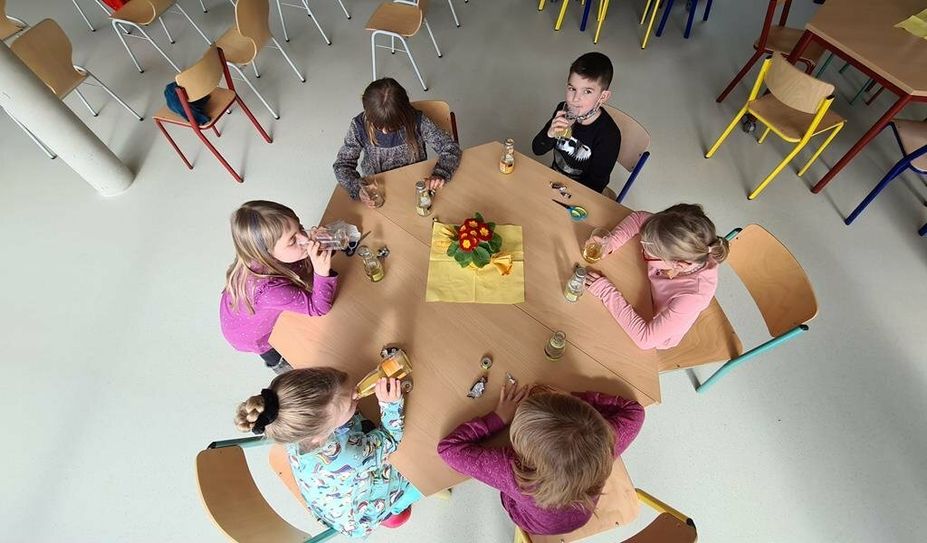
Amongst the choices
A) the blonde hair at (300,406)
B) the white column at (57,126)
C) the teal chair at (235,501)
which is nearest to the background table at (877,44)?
the blonde hair at (300,406)

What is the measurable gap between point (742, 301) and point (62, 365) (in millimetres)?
4279

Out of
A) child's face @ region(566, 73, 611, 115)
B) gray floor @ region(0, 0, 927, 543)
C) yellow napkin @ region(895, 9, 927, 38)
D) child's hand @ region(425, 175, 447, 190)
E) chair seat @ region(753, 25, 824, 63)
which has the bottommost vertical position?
gray floor @ region(0, 0, 927, 543)

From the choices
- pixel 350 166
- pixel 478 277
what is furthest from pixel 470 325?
pixel 350 166

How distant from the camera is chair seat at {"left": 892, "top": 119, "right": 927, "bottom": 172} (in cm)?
277

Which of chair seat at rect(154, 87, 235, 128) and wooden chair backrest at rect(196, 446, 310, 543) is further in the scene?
chair seat at rect(154, 87, 235, 128)

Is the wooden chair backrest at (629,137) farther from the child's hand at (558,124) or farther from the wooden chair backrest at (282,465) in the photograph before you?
the wooden chair backrest at (282,465)

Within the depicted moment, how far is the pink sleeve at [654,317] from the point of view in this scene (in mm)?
1678

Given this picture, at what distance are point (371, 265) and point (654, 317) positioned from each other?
3.84 feet

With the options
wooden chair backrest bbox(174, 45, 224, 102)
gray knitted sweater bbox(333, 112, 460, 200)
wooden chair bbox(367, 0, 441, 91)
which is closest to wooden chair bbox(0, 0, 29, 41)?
wooden chair backrest bbox(174, 45, 224, 102)

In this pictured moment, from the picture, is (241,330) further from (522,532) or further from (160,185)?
(160,185)

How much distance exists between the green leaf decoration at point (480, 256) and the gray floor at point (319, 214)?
124cm

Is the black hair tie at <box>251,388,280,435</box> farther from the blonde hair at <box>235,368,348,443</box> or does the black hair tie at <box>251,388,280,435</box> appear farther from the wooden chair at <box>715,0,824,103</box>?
the wooden chair at <box>715,0,824,103</box>

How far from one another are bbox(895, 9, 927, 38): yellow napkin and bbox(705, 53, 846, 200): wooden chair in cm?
67

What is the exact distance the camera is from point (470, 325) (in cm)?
177
